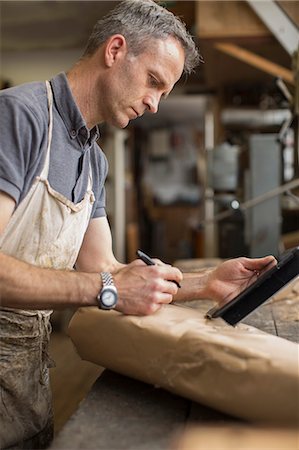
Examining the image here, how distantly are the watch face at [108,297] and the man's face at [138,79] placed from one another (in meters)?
0.47

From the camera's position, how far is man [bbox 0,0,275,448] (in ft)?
3.77

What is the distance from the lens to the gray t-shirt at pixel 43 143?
1.13 metres

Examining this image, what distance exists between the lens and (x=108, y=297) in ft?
3.60

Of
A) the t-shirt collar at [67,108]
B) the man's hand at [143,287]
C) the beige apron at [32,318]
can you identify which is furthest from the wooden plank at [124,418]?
the t-shirt collar at [67,108]

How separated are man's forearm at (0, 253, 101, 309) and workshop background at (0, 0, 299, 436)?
1719 mm

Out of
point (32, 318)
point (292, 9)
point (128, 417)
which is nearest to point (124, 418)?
point (128, 417)

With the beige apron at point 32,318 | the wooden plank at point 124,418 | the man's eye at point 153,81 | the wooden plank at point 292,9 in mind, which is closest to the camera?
the wooden plank at point 124,418

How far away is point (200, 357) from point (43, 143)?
22.6 inches

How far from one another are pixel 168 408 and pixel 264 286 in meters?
0.29

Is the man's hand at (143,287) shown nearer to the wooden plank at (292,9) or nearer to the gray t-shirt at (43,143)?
the gray t-shirt at (43,143)

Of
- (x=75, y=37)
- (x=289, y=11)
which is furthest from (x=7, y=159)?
(x=75, y=37)

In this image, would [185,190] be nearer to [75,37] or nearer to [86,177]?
[75,37]

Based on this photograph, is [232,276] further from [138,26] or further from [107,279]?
[138,26]

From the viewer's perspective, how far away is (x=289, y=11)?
3.06 metres
